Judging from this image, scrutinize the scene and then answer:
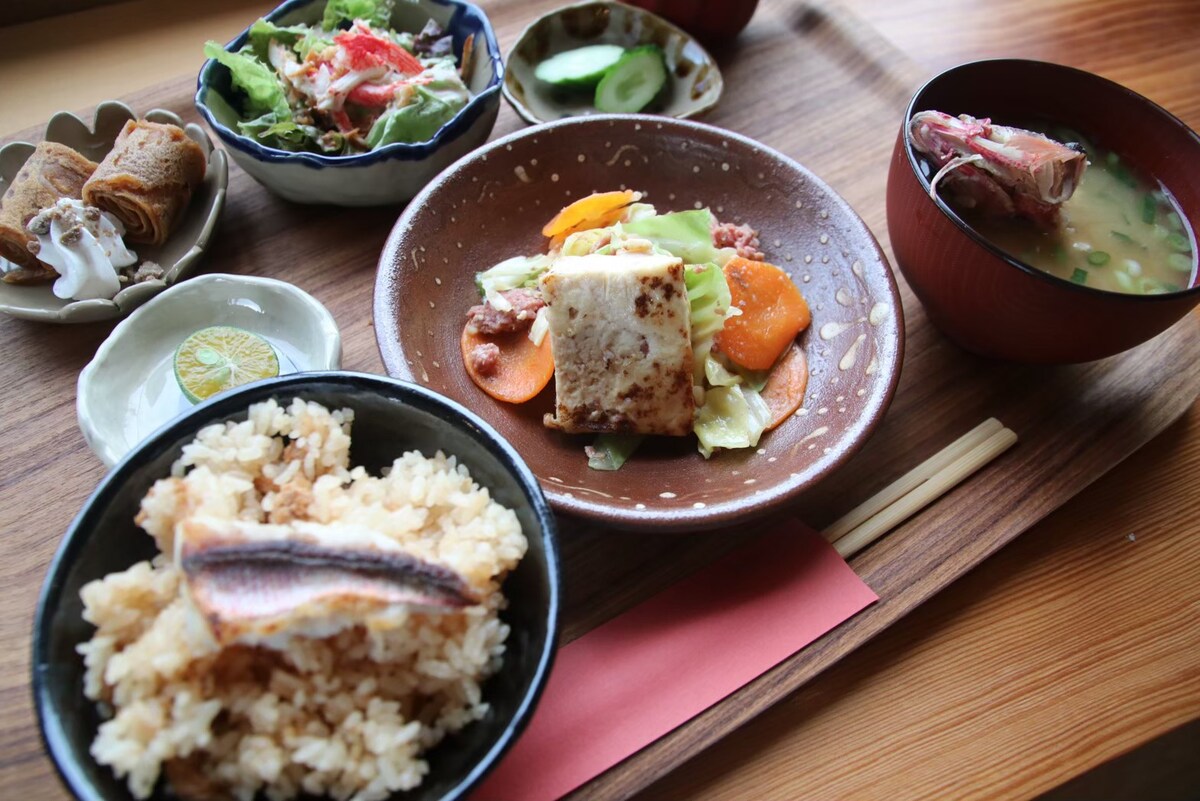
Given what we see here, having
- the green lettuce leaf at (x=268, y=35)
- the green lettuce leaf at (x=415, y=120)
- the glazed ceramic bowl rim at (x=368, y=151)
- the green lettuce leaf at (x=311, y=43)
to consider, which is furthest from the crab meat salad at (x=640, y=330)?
the green lettuce leaf at (x=268, y=35)

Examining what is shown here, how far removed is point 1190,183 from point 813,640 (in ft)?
4.93

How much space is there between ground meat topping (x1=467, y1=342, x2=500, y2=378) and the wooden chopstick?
859mm

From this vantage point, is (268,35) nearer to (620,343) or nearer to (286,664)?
(620,343)

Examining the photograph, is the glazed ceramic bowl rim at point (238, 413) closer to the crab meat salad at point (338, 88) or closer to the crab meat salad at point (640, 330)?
the crab meat salad at point (640, 330)

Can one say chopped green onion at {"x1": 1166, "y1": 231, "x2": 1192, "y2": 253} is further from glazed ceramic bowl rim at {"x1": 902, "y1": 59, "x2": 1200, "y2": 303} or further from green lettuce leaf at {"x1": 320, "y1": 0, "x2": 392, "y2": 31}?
green lettuce leaf at {"x1": 320, "y1": 0, "x2": 392, "y2": 31}

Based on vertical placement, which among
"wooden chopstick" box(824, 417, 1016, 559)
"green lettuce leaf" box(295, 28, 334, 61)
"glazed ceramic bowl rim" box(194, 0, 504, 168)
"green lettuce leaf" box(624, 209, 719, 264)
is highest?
"green lettuce leaf" box(295, 28, 334, 61)

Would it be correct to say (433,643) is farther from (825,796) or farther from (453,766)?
(825,796)

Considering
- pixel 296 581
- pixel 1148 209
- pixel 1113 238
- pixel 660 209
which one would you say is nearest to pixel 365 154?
pixel 660 209

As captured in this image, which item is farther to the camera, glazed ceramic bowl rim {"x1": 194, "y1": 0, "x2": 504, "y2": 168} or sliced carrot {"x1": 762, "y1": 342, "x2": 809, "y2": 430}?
glazed ceramic bowl rim {"x1": 194, "y1": 0, "x2": 504, "y2": 168}

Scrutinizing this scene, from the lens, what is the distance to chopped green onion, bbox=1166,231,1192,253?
1995 millimetres

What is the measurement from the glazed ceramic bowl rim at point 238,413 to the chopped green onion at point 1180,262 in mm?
1684

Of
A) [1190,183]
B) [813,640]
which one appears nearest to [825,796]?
[813,640]

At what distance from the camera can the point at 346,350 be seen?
210cm

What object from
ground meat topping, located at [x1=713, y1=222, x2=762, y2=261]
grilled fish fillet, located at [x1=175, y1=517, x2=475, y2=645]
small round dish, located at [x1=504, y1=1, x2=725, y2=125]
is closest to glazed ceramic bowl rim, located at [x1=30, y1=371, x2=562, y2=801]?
grilled fish fillet, located at [x1=175, y1=517, x2=475, y2=645]
